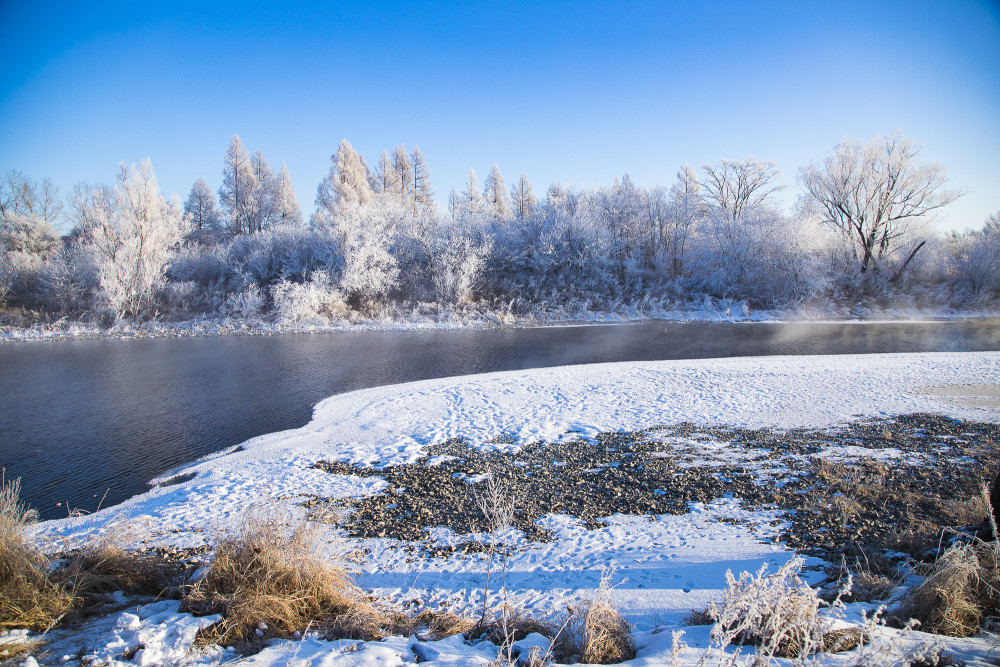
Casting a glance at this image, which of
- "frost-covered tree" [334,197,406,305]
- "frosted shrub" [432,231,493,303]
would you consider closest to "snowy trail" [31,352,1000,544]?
"frosted shrub" [432,231,493,303]

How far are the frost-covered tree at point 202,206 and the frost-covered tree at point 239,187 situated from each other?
5.52 m

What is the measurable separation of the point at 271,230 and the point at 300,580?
138ft

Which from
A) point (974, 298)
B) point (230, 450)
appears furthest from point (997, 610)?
point (974, 298)

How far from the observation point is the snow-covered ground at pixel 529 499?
3650mm

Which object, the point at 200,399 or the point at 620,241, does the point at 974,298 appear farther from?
the point at 200,399

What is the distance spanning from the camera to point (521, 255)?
41.2 m

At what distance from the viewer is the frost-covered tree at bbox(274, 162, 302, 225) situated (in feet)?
160

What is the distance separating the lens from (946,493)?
A: 6.58 metres

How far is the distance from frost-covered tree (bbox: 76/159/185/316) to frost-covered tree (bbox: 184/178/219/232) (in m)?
19.5

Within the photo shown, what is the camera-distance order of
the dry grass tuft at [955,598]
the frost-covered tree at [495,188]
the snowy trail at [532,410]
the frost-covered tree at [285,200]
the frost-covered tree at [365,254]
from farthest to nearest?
the frost-covered tree at [495,188] → the frost-covered tree at [285,200] → the frost-covered tree at [365,254] → the snowy trail at [532,410] → the dry grass tuft at [955,598]

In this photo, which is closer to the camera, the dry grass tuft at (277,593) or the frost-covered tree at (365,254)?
the dry grass tuft at (277,593)

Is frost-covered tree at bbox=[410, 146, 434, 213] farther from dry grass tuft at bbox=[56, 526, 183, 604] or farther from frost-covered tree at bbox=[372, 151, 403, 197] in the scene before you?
dry grass tuft at bbox=[56, 526, 183, 604]

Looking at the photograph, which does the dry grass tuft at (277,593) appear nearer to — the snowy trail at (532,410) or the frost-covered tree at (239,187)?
the snowy trail at (532,410)

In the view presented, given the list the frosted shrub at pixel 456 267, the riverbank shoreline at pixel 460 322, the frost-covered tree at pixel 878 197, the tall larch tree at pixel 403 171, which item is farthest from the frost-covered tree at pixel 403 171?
the frost-covered tree at pixel 878 197
